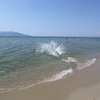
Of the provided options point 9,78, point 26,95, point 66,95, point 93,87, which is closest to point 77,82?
point 93,87

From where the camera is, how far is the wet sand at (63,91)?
20.3ft

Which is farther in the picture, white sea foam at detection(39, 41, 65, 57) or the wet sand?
white sea foam at detection(39, 41, 65, 57)

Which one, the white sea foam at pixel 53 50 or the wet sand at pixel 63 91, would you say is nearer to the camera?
the wet sand at pixel 63 91

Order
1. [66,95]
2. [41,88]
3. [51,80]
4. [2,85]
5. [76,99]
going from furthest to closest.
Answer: [51,80] → [2,85] → [41,88] → [66,95] → [76,99]

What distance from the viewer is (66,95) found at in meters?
6.39

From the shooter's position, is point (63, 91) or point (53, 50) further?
point (53, 50)

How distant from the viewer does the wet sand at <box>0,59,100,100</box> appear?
6.19 metres

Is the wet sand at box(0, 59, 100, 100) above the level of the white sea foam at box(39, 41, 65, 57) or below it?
above

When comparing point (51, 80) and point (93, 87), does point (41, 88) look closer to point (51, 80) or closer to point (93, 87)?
point (51, 80)

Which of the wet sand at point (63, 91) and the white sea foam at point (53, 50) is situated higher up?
the wet sand at point (63, 91)

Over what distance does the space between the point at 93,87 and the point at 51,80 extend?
86.9 inches

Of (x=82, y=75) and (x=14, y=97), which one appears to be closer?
(x=14, y=97)

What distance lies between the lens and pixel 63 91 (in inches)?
270

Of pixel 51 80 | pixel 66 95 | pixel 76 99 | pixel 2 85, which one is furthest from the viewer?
pixel 51 80
